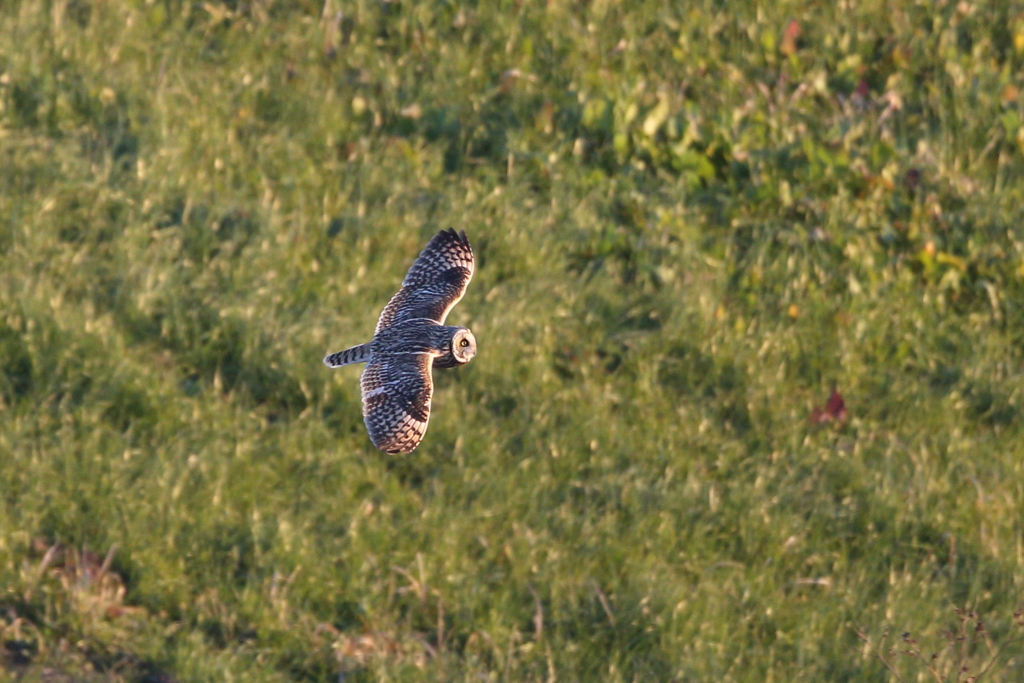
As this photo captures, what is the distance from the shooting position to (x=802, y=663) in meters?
7.48

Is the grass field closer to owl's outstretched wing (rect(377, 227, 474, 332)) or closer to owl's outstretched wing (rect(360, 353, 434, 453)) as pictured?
owl's outstretched wing (rect(377, 227, 474, 332))

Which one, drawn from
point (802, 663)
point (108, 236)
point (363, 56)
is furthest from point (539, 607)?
point (363, 56)

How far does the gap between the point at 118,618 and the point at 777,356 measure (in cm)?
402

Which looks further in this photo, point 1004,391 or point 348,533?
point 1004,391

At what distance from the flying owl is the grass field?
4.31 ft

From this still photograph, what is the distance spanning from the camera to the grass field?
7316 mm

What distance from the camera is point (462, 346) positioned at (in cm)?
605

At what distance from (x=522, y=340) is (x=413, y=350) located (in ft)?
8.23

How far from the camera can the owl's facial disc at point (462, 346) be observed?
5.91 metres

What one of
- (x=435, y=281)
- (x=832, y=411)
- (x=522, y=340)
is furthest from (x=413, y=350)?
(x=832, y=411)

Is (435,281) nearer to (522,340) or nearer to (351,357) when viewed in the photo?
(351,357)

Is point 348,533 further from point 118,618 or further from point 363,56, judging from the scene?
point 363,56

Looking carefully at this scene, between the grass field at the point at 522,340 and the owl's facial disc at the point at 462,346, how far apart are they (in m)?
1.72

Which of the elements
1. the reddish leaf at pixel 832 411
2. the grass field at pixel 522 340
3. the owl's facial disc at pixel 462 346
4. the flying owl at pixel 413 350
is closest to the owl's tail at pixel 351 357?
the flying owl at pixel 413 350
